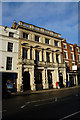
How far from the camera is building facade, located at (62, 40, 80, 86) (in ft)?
91.0

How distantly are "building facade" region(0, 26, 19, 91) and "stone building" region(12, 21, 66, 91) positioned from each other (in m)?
1.11

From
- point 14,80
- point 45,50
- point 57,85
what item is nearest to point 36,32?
point 45,50

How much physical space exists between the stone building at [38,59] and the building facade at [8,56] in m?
1.11

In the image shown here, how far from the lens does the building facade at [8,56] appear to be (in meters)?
17.9

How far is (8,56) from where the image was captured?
1927 centimetres

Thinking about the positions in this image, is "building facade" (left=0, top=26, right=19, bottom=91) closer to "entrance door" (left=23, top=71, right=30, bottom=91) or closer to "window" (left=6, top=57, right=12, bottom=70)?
"window" (left=6, top=57, right=12, bottom=70)

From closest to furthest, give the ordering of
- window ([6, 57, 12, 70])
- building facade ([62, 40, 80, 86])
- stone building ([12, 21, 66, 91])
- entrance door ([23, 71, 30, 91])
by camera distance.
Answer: window ([6, 57, 12, 70]) → stone building ([12, 21, 66, 91]) → entrance door ([23, 71, 30, 91]) → building facade ([62, 40, 80, 86])

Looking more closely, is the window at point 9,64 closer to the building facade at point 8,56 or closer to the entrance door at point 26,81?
the building facade at point 8,56

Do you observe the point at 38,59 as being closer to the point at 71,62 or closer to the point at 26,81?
the point at 26,81

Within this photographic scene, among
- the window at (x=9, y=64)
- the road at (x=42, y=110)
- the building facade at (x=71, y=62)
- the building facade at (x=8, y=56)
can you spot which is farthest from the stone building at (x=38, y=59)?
the road at (x=42, y=110)

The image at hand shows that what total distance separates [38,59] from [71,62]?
41.2ft

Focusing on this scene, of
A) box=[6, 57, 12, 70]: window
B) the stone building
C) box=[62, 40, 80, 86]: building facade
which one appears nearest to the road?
the stone building

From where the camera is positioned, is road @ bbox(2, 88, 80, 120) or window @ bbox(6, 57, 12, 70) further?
window @ bbox(6, 57, 12, 70)

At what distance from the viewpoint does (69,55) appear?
29.2 meters
